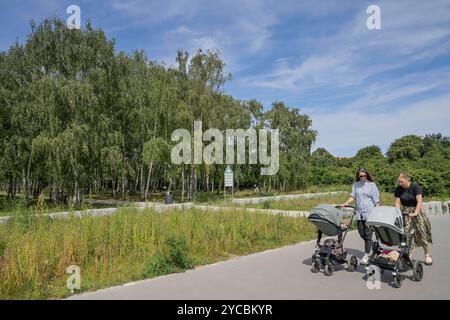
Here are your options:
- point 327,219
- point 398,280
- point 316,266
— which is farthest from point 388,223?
point 316,266

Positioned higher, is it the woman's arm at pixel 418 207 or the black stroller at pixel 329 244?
the woman's arm at pixel 418 207

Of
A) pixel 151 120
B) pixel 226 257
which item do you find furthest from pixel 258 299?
pixel 151 120

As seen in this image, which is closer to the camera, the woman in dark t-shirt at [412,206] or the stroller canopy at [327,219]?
the stroller canopy at [327,219]

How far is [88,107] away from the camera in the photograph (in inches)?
893

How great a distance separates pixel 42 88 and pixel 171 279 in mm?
19091

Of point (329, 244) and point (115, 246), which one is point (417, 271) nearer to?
point (329, 244)

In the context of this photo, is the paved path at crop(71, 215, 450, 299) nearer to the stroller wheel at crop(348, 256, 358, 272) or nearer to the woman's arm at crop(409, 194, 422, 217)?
the stroller wheel at crop(348, 256, 358, 272)

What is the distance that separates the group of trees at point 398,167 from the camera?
2905 centimetres

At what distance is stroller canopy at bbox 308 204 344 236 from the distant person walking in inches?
21.4

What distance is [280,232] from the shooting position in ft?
35.5

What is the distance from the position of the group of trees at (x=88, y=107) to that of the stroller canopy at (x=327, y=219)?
17925 mm

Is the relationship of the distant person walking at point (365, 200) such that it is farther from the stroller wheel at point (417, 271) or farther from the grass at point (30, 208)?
the grass at point (30, 208)

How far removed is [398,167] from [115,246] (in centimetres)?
3736

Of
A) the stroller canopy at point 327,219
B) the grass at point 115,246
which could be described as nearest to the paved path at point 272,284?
the grass at point 115,246
